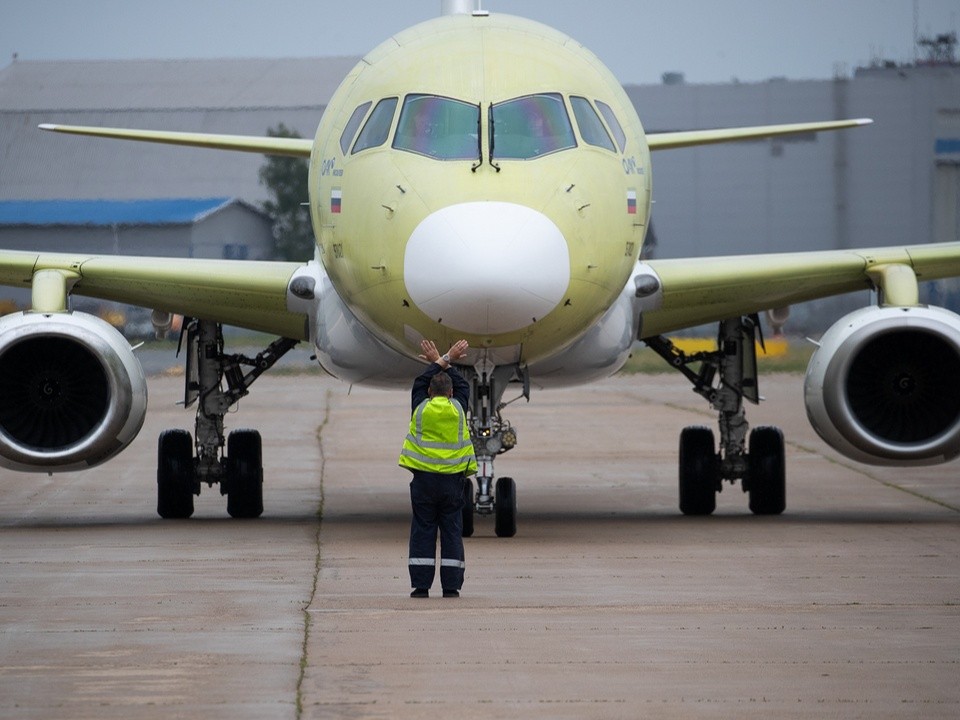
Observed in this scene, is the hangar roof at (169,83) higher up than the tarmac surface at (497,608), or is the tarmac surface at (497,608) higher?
the hangar roof at (169,83)

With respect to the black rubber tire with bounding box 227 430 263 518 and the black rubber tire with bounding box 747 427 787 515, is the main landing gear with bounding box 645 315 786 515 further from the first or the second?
the black rubber tire with bounding box 227 430 263 518

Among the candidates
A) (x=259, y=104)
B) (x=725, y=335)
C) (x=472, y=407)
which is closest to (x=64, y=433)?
(x=472, y=407)

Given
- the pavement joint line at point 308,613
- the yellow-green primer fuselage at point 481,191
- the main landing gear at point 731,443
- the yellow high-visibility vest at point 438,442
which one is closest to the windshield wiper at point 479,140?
the yellow-green primer fuselage at point 481,191

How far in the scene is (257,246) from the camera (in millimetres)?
49469

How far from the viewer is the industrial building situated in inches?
2137

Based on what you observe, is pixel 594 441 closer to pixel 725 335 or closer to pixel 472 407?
pixel 725 335

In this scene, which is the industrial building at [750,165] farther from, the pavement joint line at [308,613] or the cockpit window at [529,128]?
the cockpit window at [529,128]

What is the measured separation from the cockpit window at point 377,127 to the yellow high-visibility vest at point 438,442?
232 cm

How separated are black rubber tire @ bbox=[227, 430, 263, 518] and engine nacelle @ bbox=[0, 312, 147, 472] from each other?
5.06 feet

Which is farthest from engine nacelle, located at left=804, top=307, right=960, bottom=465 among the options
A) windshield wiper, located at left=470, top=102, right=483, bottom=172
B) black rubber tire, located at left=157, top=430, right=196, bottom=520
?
black rubber tire, located at left=157, top=430, right=196, bottom=520

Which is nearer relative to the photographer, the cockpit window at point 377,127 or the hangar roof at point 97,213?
the cockpit window at point 377,127

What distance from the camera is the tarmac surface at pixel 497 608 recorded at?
741 centimetres

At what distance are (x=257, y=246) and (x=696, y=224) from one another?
13801 millimetres

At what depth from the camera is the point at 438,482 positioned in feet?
34.1
